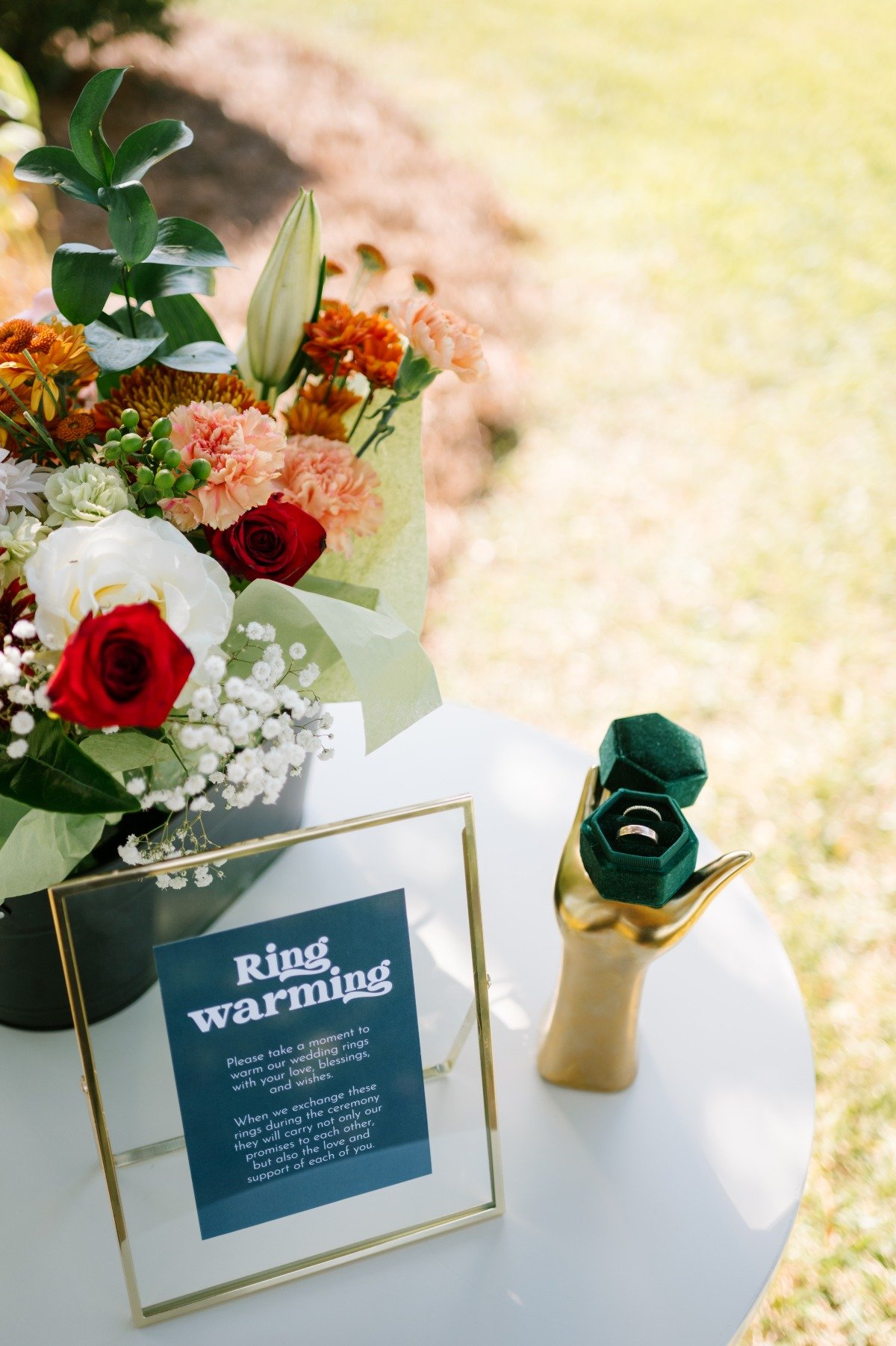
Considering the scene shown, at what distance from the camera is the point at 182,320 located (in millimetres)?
823

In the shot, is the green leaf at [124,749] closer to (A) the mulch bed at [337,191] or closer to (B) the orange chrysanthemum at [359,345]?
(B) the orange chrysanthemum at [359,345]

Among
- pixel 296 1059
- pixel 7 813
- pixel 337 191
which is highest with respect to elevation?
pixel 7 813

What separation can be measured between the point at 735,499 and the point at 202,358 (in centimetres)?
230

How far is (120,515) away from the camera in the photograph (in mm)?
583

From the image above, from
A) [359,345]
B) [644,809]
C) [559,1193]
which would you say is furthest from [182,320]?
[559,1193]

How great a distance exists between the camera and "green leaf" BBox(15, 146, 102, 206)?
0.72m

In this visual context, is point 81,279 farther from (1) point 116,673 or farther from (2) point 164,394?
(1) point 116,673

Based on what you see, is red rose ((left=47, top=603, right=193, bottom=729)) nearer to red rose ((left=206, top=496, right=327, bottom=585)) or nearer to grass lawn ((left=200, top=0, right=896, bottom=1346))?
red rose ((left=206, top=496, right=327, bottom=585))

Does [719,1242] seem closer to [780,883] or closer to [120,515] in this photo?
[120,515]

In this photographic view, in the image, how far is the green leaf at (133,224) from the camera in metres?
0.68

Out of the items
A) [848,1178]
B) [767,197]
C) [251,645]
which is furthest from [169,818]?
[767,197]

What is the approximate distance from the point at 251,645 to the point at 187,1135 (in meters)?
0.31

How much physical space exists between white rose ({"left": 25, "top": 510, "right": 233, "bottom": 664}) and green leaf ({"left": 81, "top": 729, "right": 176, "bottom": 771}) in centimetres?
9

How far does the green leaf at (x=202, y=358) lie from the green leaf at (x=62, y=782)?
0.93 ft
